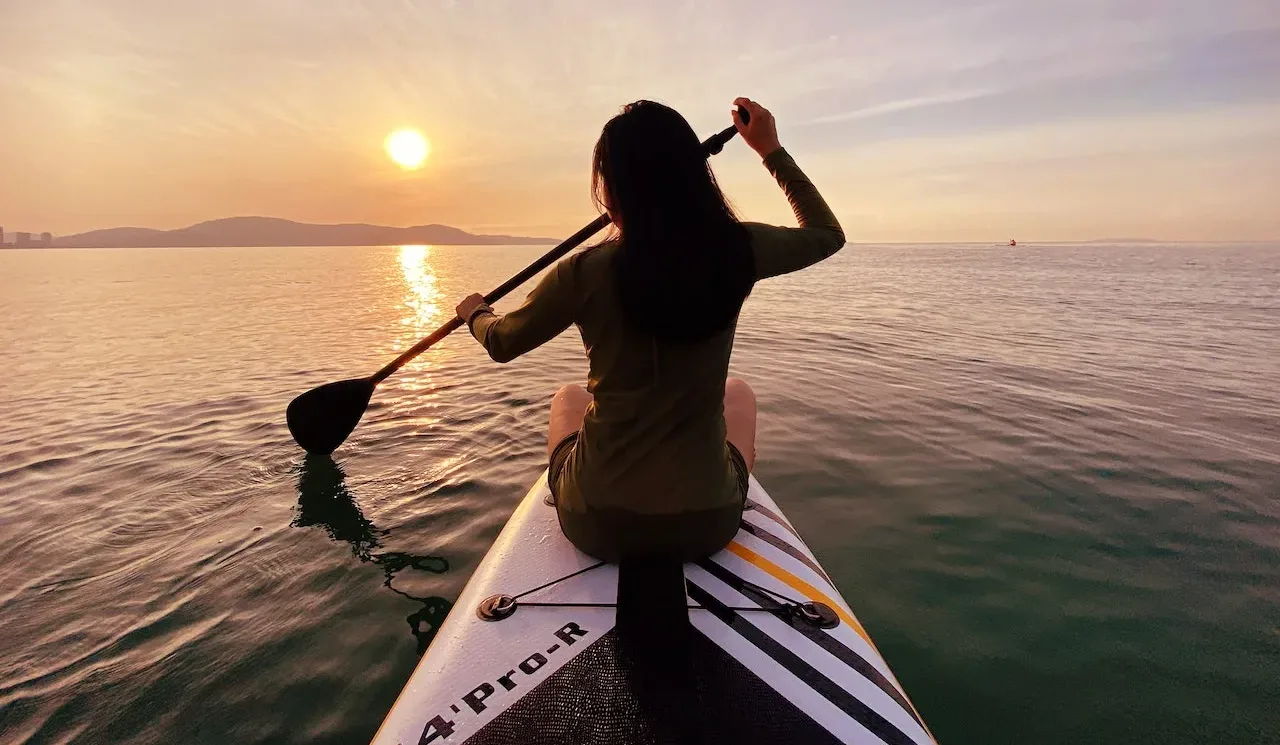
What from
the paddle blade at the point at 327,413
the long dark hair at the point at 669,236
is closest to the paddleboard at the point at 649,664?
the long dark hair at the point at 669,236

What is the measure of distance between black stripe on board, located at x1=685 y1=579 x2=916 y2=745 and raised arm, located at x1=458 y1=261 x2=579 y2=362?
4.55 ft

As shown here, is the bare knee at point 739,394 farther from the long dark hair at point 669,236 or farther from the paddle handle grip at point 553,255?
the long dark hair at point 669,236

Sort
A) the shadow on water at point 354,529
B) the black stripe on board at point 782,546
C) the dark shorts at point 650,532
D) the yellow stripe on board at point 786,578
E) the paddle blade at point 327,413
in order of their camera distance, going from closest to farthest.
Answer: the dark shorts at point 650,532 < the yellow stripe on board at point 786,578 < the black stripe on board at point 782,546 < the shadow on water at point 354,529 < the paddle blade at point 327,413

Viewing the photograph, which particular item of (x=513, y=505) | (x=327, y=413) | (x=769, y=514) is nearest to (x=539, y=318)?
(x=769, y=514)

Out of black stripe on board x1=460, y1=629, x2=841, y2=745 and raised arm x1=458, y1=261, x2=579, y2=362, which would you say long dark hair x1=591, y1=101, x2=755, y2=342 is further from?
black stripe on board x1=460, y1=629, x2=841, y2=745

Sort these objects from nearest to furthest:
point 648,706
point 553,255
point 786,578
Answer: point 648,706
point 786,578
point 553,255

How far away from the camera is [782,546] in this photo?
138 inches

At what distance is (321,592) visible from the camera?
4.66m

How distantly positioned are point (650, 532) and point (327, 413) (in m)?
5.60

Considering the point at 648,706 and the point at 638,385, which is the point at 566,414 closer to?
the point at 638,385

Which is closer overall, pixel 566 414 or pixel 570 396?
pixel 566 414

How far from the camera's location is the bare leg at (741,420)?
361cm

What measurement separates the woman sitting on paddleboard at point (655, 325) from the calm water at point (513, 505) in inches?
82.1

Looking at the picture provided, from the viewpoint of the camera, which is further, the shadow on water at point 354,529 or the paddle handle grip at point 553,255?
the shadow on water at point 354,529
